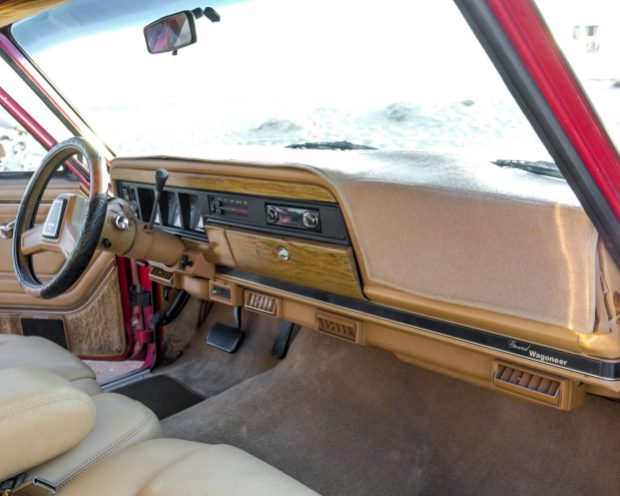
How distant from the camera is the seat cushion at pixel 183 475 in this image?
4.11 feet

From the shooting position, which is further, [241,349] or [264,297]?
[241,349]

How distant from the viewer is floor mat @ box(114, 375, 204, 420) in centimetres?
286

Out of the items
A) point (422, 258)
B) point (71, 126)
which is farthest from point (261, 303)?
point (71, 126)

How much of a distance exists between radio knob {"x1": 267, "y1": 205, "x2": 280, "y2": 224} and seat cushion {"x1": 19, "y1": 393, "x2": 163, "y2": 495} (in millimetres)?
775

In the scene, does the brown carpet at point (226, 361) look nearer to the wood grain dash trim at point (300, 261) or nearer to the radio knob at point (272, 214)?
the wood grain dash trim at point (300, 261)

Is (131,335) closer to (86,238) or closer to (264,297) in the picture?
(264,297)

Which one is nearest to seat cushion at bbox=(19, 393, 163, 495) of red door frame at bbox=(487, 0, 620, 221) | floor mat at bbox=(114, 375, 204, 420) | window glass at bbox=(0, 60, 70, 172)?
floor mat at bbox=(114, 375, 204, 420)

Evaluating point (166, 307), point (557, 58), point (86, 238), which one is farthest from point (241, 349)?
point (557, 58)

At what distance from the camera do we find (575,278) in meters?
1.42

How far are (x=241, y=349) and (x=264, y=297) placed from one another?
0.68 meters

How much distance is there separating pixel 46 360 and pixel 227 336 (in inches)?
48.3

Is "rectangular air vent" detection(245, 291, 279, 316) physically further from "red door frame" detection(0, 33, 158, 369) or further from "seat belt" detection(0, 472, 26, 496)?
"seat belt" detection(0, 472, 26, 496)

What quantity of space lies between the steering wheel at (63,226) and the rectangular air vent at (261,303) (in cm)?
78

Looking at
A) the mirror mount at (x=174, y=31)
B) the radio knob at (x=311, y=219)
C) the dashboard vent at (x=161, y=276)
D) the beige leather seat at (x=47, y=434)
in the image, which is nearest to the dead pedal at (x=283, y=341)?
the dashboard vent at (x=161, y=276)
